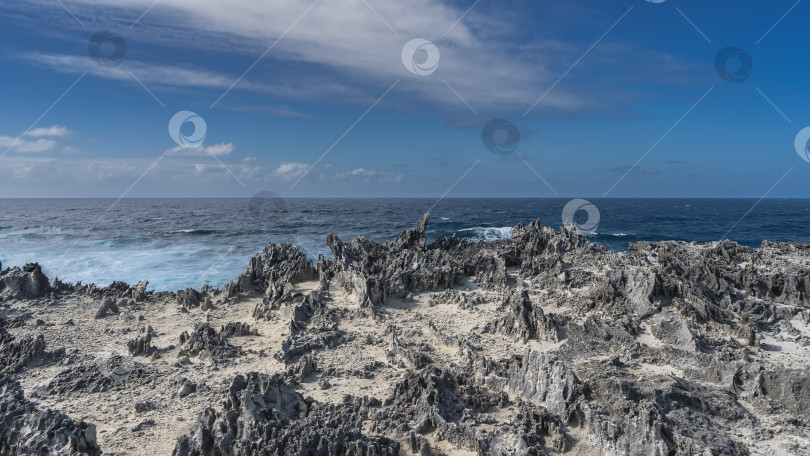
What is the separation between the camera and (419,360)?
10773 mm

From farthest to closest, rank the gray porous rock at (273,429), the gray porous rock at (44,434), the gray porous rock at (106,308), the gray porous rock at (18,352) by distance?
the gray porous rock at (106,308), the gray porous rock at (18,352), the gray porous rock at (273,429), the gray porous rock at (44,434)

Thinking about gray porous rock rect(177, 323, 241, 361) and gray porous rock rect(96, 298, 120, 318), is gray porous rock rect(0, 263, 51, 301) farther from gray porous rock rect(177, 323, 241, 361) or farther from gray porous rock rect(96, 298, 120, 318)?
gray porous rock rect(177, 323, 241, 361)

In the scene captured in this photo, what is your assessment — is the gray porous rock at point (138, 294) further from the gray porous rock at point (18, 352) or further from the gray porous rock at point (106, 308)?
the gray porous rock at point (18, 352)

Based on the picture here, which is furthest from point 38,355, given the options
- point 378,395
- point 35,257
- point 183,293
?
point 35,257

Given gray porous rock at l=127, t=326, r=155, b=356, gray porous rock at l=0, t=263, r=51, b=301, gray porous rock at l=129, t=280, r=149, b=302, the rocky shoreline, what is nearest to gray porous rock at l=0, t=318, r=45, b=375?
the rocky shoreline

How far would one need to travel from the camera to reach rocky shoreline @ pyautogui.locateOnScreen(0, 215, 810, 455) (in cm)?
738

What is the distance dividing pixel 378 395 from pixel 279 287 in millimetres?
7936

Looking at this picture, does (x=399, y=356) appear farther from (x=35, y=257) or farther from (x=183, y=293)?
(x=35, y=257)

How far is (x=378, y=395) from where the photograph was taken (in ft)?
31.1

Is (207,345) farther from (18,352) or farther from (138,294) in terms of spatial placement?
(138,294)

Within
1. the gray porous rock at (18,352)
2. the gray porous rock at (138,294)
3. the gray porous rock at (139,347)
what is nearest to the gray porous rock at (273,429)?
the gray porous rock at (139,347)

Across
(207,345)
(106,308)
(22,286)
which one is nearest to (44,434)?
(207,345)

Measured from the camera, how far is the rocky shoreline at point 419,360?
7375mm

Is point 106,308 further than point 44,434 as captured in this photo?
Yes
